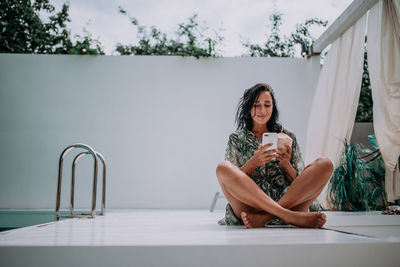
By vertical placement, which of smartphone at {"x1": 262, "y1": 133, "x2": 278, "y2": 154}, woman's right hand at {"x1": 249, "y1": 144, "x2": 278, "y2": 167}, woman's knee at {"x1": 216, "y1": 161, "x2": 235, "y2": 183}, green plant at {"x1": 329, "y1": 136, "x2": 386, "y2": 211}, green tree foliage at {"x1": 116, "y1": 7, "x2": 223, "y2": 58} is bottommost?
green plant at {"x1": 329, "y1": 136, "x2": 386, "y2": 211}

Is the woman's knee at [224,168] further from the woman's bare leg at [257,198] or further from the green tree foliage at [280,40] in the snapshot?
the green tree foliage at [280,40]

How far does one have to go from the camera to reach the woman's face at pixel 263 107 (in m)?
2.44

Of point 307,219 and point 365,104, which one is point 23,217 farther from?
point 365,104

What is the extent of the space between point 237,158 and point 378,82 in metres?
2.40

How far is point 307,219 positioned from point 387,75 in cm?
262

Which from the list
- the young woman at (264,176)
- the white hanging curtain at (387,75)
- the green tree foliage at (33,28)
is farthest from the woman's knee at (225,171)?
the green tree foliage at (33,28)


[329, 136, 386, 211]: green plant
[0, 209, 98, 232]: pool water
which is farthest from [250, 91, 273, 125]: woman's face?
[0, 209, 98, 232]: pool water

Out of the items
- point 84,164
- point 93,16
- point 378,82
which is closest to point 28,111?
point 84,164

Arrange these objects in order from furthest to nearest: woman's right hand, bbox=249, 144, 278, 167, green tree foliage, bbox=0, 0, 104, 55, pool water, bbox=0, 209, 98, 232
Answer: green tree foliage, bbox=0, 0, 104, 55
pool water, bbox=0, 209, 98, 232
woman's right hand, bbox=249, 144, 278, 167

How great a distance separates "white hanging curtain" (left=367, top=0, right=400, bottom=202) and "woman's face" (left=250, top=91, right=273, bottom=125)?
6.78 feet

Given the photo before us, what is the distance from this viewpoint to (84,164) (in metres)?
6.14

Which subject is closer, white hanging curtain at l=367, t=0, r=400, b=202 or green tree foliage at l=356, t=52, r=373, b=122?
white hanging curtain at l=367, t=0, r=400, b=202

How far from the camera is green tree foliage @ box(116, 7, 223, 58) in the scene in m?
6.54

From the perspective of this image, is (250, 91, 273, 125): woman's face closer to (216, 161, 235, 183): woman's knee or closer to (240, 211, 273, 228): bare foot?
(216, 161, 235, 183): woman's knee
